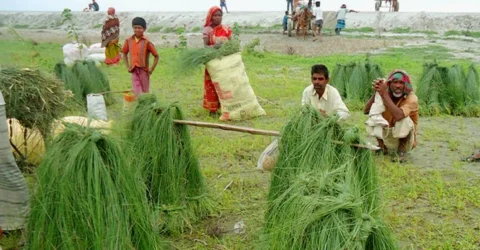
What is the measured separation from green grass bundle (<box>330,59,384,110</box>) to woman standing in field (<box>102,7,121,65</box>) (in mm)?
6139

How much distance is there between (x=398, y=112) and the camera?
531cm

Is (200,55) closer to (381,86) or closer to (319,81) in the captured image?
(381,86)

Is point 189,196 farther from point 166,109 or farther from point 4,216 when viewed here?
point 4,216

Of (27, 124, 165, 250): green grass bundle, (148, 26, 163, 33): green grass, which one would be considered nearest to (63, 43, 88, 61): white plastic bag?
(27, 124, 165, 250): green grass bundle

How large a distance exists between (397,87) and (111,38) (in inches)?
341

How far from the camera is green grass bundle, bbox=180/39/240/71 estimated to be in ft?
22.9

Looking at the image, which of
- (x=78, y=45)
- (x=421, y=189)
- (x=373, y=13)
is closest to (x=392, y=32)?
(x=373, y=13)

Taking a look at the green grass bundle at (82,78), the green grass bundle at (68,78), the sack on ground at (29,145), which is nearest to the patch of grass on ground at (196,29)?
the green grass bundle at (82,78)

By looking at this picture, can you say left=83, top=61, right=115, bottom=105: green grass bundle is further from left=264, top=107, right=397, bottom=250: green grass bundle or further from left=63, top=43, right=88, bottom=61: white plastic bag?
left=264, top=107, right=397, bottom=250: green grass bundle

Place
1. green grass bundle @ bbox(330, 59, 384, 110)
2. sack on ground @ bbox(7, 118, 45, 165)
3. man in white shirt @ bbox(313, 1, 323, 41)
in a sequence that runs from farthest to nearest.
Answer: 1. man in white shirt @ bbox(313, 1, 323, 41)
2. green grass bundle @ bbox(330, 59, 384, 110)
3. sack on ground @ bbox(7, 118, 45, 165)

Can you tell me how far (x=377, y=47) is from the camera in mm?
18141

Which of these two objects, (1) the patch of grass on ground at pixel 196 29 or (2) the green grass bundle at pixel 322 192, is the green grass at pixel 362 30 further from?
(2) the green grass bundle at pixel 322 192

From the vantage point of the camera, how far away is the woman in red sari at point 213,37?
7101mm

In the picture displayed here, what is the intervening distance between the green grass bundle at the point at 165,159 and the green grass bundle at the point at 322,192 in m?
0.86
